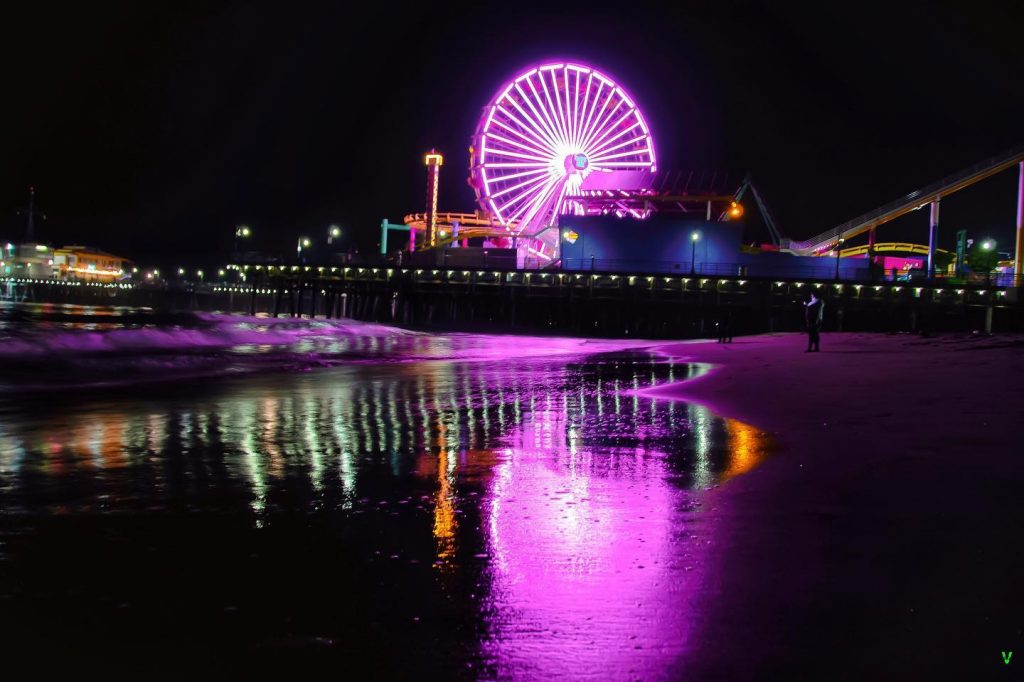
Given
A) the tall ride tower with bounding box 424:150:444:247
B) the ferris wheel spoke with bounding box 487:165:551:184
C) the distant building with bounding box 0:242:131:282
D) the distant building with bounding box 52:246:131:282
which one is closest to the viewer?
the ferris wheel spoke with bounding box 487:165:551:184

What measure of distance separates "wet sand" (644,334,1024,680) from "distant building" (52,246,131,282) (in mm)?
152185

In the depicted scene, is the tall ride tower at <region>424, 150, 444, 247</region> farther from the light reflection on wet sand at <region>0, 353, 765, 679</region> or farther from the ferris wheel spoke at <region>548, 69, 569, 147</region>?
the light reflection on wet sand at <region>0, 353, 765, 679</region>

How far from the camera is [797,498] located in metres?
5.88

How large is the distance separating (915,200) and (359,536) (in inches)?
2354

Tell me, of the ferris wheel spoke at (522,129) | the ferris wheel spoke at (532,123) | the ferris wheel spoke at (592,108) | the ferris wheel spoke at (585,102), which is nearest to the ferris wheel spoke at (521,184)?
the ferris wheel spoke at (522,129)

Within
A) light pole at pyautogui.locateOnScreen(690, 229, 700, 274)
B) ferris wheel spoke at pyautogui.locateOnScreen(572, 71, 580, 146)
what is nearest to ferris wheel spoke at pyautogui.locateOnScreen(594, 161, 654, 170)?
ferris wheel spoke at pyautogui.locateOnScreen(572, 71, 580, 146)

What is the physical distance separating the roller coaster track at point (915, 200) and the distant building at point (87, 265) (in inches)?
4815

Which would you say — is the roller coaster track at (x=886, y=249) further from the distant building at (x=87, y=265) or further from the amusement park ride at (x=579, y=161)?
the distant building at (x=87, y=265)

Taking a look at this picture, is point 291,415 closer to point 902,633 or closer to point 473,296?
point 902,633

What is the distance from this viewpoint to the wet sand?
3322 millimetres

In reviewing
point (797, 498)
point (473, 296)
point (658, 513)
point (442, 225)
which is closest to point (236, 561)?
point (658, 513)

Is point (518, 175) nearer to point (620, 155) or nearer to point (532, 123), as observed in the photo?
point (532, 123)

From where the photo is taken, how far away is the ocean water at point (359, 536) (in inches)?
133

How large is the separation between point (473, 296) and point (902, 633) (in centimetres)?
5326
